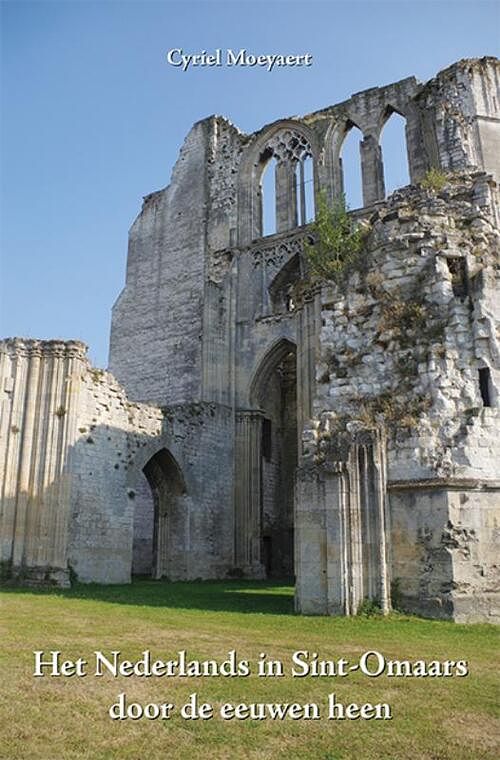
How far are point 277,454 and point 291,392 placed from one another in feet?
7.76

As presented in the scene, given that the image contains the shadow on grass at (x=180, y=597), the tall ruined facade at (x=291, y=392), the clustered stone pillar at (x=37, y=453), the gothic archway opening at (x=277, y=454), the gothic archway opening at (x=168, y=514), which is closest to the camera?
the tall ruined facade at (x=291, y=392)

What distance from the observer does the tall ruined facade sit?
8.91 meters

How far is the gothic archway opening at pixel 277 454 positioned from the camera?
72.4ft

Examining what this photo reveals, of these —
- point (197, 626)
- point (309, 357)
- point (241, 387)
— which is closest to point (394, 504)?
point (197, 626)

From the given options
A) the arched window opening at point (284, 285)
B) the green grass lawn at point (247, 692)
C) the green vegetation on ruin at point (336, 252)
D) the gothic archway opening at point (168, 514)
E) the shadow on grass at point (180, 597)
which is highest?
the arched window opening at point (284, 285)

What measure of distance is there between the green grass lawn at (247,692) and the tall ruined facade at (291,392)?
1.39 meters

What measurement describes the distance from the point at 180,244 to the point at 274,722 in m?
22.1

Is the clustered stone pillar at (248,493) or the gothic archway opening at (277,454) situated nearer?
the clustered stone pillar at (248,493)

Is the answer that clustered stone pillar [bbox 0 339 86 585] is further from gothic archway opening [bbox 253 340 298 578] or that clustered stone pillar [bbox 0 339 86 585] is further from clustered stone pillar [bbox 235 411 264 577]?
gothic archway opening [bbox 253 340 298 578]

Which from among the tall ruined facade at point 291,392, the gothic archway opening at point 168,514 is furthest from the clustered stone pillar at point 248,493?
the gothic archway opening at point 168,514

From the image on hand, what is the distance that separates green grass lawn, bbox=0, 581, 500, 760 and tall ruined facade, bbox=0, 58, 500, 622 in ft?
4.56

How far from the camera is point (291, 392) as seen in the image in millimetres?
24812

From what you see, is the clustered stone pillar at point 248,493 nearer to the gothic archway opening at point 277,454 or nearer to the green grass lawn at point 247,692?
the gothic archway opening at point 277,454

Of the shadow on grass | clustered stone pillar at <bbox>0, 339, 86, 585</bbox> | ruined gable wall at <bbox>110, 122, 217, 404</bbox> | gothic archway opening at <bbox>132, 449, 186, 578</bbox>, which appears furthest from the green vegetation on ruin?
ruined gable wall at <bbox>110, 122, 217, 404</bbox>
